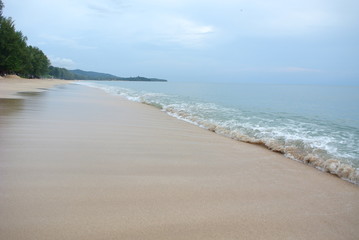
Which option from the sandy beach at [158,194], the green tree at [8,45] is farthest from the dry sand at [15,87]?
the sandy beach at [158,194]

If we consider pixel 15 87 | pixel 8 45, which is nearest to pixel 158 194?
pixel 15 87

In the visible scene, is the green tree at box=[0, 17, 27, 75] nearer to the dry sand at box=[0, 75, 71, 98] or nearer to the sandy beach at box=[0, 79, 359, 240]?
the dry sand at box=[0, 75, 71, 98]

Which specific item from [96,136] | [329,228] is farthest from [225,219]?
[96,136]

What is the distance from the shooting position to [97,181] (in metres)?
2.73

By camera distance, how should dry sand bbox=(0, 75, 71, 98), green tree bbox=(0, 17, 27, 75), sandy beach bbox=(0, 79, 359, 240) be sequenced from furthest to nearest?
1. green tree bbox=(0, 17, 27, 75)
2. dry sand bbox=(0, 75, 71, 98)
3. sandy beach bbox=(0, 79, 359, 240)

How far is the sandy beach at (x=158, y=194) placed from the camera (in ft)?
6.31

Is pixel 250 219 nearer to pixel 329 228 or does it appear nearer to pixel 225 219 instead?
pixel 225 219

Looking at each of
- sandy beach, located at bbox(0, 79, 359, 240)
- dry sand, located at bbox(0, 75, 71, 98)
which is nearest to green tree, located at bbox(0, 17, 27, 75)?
dry sand, located at bbox(0, 75, 71, 98)

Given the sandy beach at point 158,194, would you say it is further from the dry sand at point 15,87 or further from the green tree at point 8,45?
the green tree at point 8,45

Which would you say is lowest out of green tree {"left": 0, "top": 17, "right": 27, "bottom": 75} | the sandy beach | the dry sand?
the sandy beach

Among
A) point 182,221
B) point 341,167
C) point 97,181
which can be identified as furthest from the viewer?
point 341,167

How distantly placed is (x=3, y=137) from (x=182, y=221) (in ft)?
13.4

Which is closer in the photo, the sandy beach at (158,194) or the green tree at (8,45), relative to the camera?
the sandy beach at (158,194)

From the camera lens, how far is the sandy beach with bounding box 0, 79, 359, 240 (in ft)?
6.31
